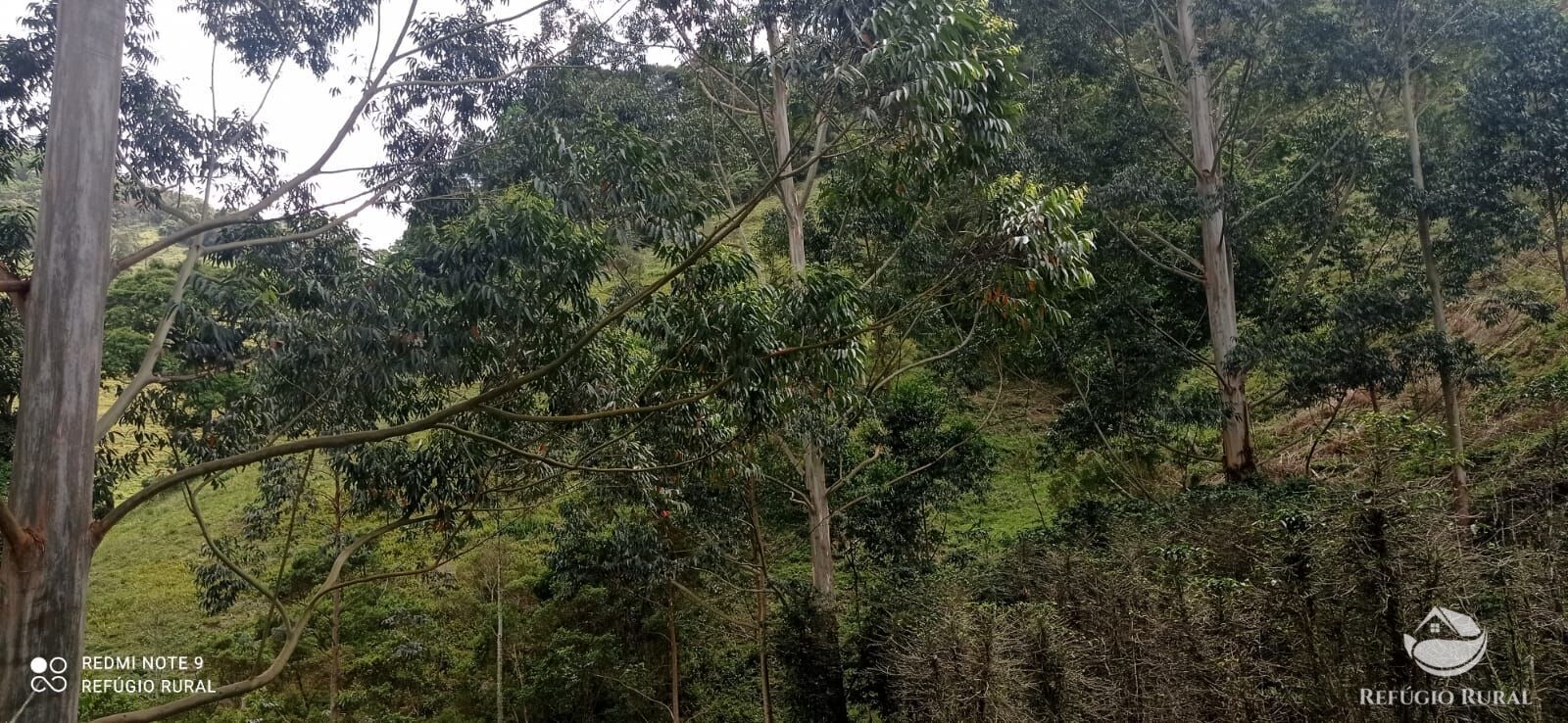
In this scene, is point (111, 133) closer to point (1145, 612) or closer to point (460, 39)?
point (460, 39)

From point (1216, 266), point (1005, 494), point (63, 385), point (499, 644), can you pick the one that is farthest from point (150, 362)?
point (1005, 494)

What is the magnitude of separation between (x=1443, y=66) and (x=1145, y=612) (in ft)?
26.4

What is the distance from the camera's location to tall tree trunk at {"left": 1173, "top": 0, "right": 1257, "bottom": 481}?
33.4 ft

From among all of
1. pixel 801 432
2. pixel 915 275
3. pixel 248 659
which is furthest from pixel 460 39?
pixel 248 659

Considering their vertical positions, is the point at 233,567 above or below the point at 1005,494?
Result: below

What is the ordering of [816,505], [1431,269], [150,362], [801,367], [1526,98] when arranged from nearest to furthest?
[150,362] < [801,367] < [1526,98] < [816,505] < [1431,269]

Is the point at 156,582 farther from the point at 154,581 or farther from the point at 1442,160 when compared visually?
the point at 1442,160

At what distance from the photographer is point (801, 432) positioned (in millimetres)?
8078

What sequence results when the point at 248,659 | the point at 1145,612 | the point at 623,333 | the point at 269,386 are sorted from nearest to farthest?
the point at 269,386, the point at 1145,612, the point at 623,333, the point at 248,659

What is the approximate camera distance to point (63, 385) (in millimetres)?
3293

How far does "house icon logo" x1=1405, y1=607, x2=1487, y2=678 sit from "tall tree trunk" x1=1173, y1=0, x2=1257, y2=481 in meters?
6.66
